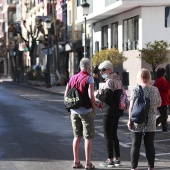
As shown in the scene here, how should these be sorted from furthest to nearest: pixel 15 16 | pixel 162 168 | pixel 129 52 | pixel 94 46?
pixel 15 16, pixel 94 46, pixel 129 52, pixel 162 168

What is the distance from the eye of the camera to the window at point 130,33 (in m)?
32.3

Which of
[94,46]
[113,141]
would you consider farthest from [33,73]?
[113,141]

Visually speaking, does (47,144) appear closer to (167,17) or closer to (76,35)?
(167,17)

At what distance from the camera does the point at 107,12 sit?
1346 inches

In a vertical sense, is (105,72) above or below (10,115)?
above

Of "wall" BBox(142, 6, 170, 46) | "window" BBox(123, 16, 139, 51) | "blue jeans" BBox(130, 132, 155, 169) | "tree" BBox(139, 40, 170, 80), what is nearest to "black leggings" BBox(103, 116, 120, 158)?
"blue jeans" BBox(130, 132, 155, 169)

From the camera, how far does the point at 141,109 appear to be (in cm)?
809

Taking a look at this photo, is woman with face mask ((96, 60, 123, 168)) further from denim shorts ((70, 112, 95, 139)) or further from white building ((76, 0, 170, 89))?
white building ((76, 0, 170, 89))

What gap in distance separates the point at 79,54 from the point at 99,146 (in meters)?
36.6

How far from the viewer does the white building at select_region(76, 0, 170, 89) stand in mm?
30906

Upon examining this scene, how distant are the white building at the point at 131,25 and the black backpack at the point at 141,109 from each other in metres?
22.5

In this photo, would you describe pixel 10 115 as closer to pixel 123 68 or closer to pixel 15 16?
pixel 123 68

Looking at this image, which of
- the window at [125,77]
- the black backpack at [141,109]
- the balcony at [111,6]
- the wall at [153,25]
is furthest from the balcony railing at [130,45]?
the black backpack at [141,109]

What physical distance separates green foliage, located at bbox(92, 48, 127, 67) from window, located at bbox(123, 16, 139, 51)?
116cm
